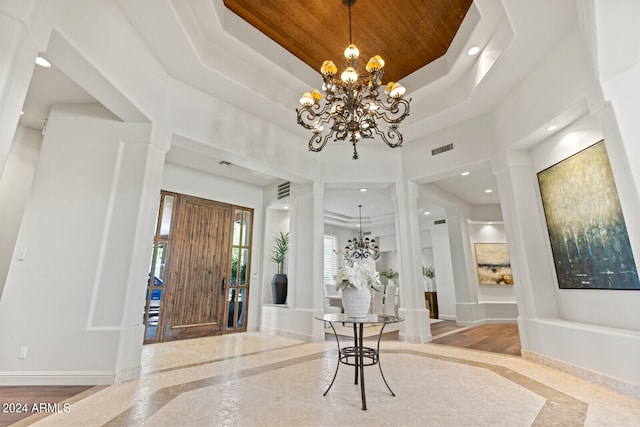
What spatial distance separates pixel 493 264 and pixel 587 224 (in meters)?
4.77

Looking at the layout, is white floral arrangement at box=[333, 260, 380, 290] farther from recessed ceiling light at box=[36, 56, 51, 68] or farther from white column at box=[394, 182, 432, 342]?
recessed ceiling light at box=[36, 56, 51, 68]

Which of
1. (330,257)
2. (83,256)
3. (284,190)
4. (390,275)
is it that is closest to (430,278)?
(390,275)

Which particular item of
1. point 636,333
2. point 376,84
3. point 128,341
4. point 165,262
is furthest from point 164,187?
point 636,333

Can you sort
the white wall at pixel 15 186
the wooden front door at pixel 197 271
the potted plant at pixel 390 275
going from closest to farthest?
the white wall at pixel 15 186 → the wooden front door at pixel 197 271 → the potted plant at pixel 390 275

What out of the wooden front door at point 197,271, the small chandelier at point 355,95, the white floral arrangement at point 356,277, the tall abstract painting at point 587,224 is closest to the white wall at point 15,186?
the wooden front door at point 197,271

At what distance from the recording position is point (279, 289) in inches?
247

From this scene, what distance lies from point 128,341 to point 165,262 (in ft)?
8.72

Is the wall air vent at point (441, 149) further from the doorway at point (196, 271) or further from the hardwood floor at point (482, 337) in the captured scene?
the doorway at point (196, 271)

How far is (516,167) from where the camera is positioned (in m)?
4.21

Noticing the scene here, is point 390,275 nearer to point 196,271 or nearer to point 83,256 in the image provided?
point 196,271

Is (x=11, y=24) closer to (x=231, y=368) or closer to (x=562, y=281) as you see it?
(x=231, y=368)

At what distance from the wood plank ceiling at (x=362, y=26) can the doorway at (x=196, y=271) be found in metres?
3.70

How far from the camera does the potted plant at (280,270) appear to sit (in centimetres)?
628

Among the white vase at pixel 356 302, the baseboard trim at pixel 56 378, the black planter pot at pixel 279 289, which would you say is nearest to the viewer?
the white vase at pixel 356 302
